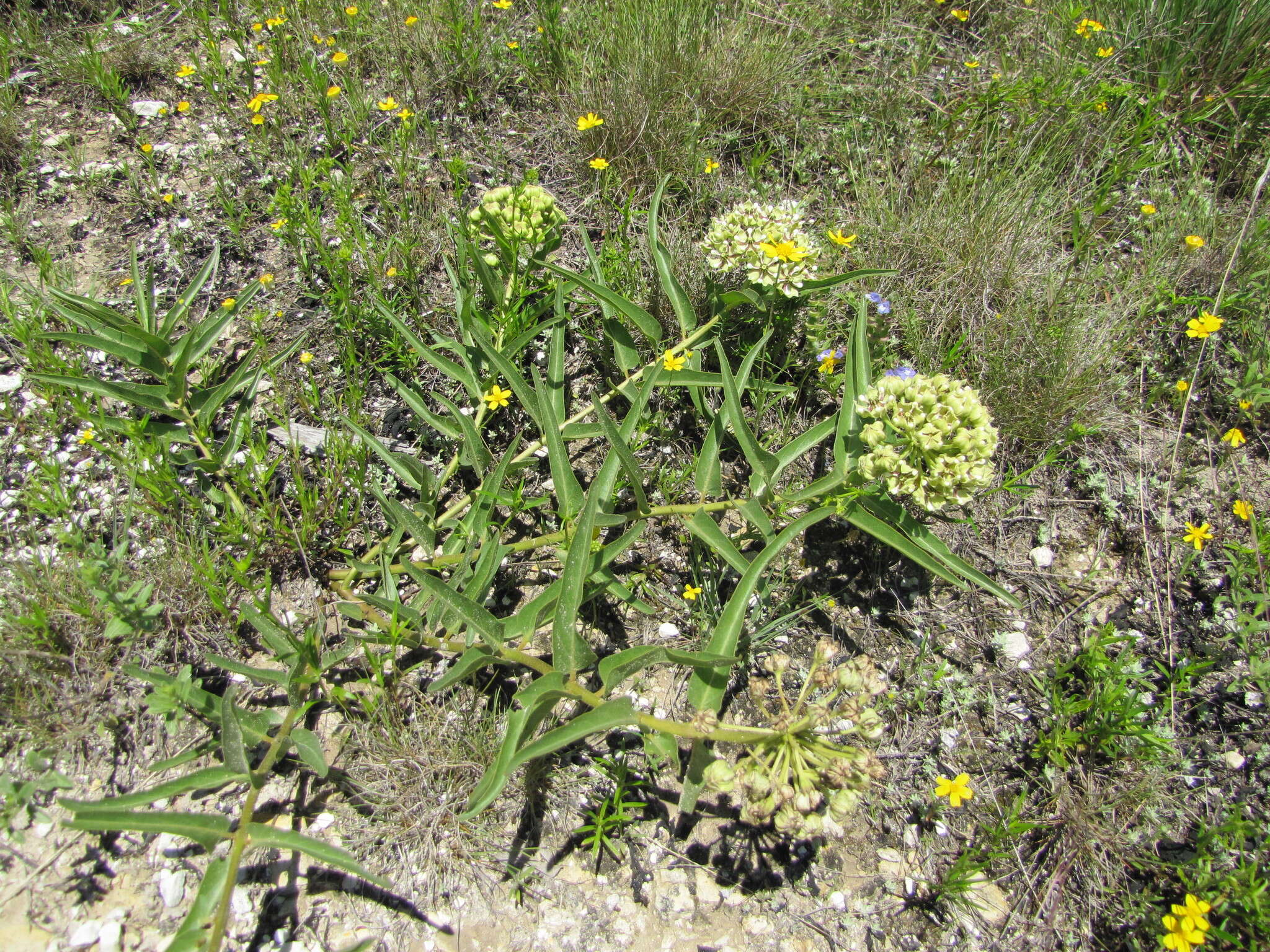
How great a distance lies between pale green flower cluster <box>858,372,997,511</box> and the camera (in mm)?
2412

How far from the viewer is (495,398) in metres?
3.07

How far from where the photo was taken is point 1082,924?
2553mm

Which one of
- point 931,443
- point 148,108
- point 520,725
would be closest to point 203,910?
point 520,725

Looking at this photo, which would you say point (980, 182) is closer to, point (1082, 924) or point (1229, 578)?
point (1229, 578)

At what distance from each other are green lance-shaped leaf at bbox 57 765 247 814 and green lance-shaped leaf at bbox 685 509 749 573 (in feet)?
5.38

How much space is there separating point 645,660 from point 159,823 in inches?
54.5

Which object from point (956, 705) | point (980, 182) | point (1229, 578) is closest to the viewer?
point (956, 705)

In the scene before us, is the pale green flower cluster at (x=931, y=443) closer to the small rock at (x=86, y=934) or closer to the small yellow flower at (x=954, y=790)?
the small yellow flower at (x=954, y=790)

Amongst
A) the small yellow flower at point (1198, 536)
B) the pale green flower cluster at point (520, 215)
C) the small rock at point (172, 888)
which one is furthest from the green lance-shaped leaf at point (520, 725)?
the small yellow flower at point (1198, 536)

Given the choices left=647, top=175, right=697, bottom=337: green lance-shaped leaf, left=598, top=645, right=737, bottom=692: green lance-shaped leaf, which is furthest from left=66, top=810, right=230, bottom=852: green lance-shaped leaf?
left=647, top=175, right=697, bottom=337: green lance-shaped leaf

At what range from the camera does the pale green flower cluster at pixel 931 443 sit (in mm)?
2412

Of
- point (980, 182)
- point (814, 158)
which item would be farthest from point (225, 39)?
point (980, 182)

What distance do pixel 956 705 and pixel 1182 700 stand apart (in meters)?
0.89

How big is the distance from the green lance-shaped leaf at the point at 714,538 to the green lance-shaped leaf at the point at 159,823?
1.69 meters
